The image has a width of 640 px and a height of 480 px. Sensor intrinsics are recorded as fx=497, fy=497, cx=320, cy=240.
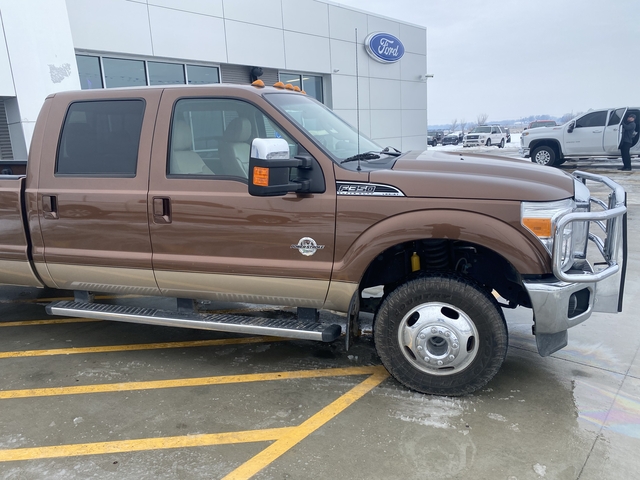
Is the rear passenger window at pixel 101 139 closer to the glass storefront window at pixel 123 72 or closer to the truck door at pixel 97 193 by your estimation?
the truck door at pixel 97 193

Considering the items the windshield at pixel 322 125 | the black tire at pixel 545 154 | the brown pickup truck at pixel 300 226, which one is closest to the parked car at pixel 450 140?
the black tire at pixel 545 154

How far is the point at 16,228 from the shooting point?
13.1 ft

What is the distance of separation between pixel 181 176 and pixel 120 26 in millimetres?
9622

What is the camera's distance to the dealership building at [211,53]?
29.3 ft

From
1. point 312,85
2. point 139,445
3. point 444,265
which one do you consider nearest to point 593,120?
point 312,85

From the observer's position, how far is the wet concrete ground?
268 centimetres

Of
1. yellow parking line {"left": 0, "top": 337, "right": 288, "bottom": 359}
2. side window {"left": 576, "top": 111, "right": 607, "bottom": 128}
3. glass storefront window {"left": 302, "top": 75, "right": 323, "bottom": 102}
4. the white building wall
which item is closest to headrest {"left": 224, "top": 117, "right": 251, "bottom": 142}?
yellow parking line {"left": 0, "top": 337, "right": 288, "bottom": 359}

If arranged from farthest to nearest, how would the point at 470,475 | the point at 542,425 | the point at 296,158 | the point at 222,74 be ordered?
1. the point at 222,74
2. the point at 296,158
3. the point at 542,425
4. the point at 470,475

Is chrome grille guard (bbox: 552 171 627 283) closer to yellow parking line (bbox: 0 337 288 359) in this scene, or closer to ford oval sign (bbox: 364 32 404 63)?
yellow parking line (bbox: 0 337 288 359)

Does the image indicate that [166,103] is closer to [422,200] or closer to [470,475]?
[422,200]

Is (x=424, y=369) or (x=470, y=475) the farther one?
(x=424, y=369)

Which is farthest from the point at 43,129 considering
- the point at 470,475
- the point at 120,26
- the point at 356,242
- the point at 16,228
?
Answer: the point at 120,26

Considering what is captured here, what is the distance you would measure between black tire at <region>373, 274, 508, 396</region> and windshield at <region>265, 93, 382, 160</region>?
3.55 ft

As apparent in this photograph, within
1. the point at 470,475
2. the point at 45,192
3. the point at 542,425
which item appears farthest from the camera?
the point at 45,192
